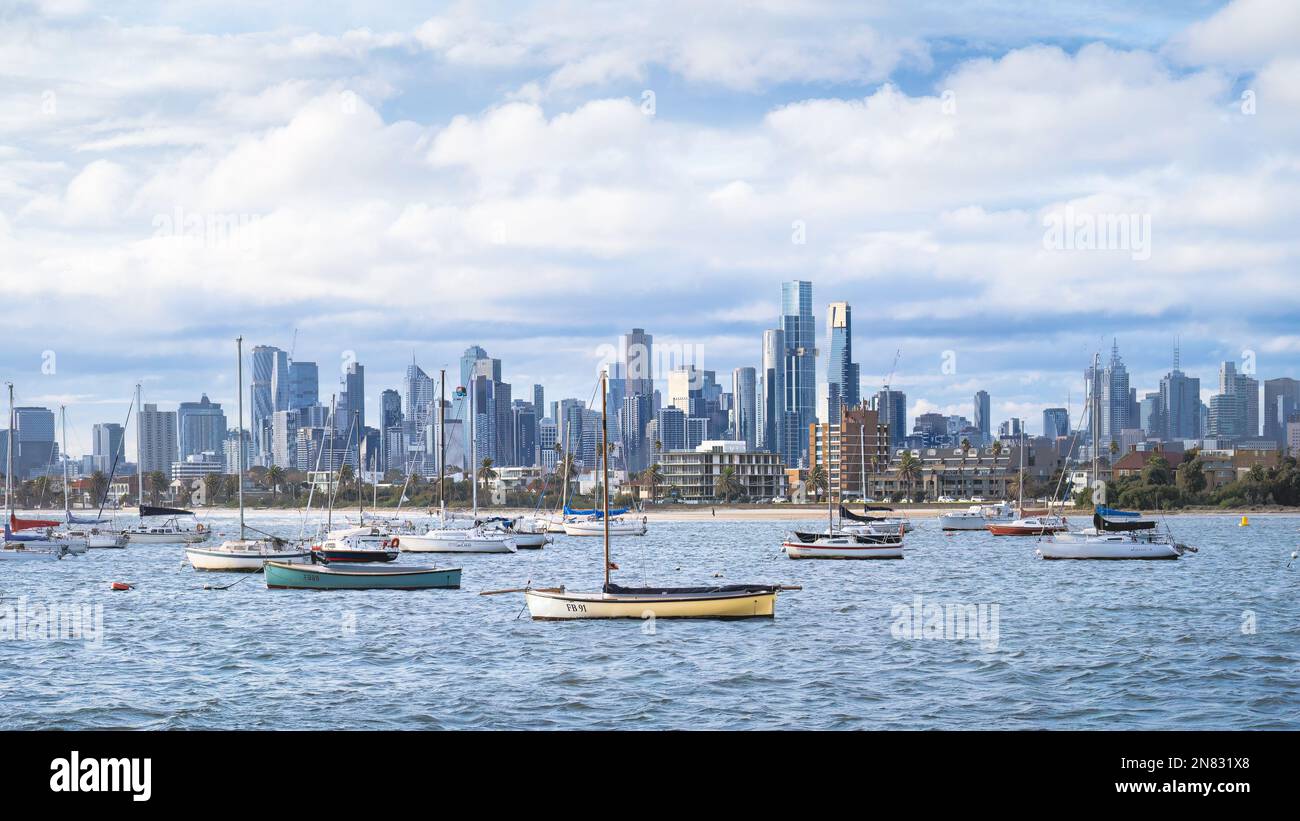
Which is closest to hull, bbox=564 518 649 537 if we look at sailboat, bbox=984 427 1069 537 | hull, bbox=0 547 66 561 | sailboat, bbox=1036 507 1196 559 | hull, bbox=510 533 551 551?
hull, bbox=510 533 551 551

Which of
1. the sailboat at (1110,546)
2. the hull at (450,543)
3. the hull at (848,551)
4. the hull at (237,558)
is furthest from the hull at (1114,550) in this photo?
the hull at (237,558)

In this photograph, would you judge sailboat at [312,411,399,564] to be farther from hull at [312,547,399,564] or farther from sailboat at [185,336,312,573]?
sailboat at [185,336,312,573]

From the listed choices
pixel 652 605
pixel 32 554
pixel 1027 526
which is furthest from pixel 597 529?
pixel 652 605

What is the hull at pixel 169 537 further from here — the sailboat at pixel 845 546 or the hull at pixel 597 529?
the sailboat at pixel 845 546

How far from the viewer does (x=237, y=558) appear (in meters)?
66.8

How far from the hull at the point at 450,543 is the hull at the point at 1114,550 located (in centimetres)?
3548

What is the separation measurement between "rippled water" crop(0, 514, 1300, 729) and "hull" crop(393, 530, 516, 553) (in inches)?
900

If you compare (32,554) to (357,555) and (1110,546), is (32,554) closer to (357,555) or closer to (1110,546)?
(357,555)

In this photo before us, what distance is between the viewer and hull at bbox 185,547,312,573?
65.4 m
